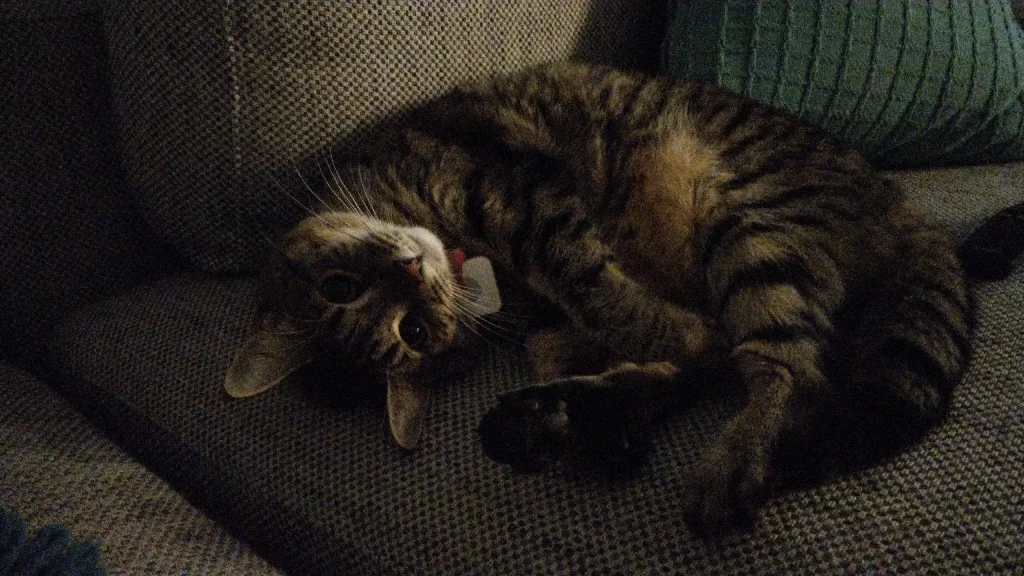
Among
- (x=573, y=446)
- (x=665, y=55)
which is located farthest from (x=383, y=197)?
(x=665, y=55)

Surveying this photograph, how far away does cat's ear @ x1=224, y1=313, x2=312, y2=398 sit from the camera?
37.8 inches

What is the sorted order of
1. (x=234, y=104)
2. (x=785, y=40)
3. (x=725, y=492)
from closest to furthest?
(x=725, y=492) < (x=234, y=104) < (x=785, y=40)

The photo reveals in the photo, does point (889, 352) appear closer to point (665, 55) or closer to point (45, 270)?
point (665, 55)

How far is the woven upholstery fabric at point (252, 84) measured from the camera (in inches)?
40.8

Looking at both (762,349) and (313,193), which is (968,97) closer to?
(762,349)

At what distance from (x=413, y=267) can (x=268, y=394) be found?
0.28m

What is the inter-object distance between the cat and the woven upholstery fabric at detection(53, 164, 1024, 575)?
4cm

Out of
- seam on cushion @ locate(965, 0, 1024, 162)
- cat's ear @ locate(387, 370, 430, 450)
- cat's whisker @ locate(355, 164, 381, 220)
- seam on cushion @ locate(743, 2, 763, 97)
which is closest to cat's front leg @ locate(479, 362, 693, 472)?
cat's ear @ locate(387, 370, 430, 450)

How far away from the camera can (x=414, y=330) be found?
3.50 ft

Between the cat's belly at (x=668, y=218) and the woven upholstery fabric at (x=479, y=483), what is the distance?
0.26m

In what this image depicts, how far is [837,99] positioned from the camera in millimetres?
1343

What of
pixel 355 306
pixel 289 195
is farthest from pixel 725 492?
pixel 289 195

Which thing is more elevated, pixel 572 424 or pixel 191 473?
pixel 572 424

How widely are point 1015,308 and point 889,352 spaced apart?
10.9 inches
